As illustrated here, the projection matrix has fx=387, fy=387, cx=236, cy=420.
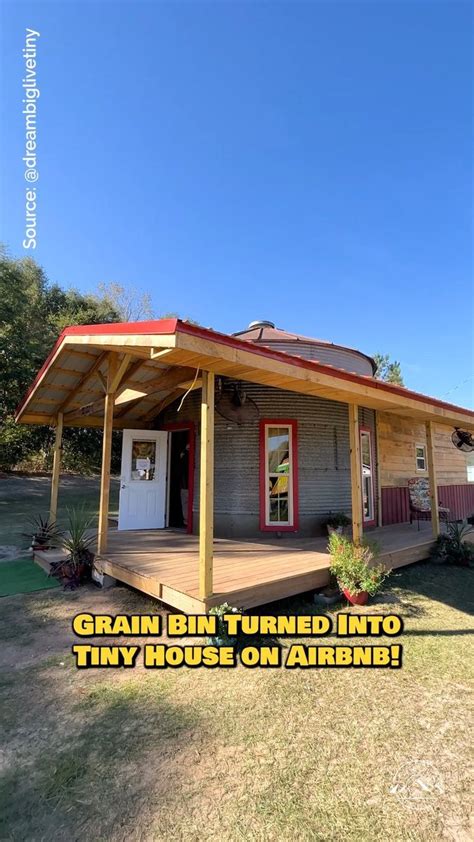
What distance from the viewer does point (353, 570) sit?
5000 millimetres

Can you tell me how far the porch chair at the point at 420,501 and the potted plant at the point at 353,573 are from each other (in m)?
4.92

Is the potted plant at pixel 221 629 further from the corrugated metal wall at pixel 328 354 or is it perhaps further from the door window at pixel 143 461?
the corrugated metal wall at pixel 328 354

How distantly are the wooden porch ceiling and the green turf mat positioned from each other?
3.07m

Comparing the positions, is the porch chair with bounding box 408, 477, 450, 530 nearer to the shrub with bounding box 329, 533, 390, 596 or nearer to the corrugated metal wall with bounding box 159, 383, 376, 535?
the corrugated metal wall with bounding box 159, 383, 376, 535

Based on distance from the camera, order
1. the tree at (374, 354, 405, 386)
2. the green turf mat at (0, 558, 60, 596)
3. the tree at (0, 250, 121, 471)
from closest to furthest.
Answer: the green turf mat at (0, 558, 60, 596)
the tree at (0, 250, 121, 471)
the tree at (374, 354, 405, 386)

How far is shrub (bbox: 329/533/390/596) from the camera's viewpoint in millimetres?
4951

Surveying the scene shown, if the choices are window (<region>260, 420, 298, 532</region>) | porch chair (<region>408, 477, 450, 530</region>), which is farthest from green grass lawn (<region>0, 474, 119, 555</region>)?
porch chair (<region>408, 477, 450, 530</region>)

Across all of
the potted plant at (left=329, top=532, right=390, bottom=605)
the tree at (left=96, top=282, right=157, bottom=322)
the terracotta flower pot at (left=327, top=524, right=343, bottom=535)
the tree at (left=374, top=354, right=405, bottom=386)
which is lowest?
the potted plant at (left=329, top=532, right=390, bottom=605)

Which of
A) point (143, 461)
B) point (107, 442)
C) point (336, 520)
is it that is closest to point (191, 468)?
point (143, 461)

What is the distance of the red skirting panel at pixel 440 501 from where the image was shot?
9.73 m

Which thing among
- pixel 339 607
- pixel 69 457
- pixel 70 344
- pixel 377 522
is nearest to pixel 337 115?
pixel 70 344

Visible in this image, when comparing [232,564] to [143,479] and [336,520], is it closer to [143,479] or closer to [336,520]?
[336,520]

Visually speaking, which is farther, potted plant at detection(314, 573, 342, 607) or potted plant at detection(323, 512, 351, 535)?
potted plant at detection(323, 512, 351, 535)

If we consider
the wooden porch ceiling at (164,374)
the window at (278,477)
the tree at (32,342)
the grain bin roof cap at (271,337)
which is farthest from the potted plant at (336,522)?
the tree at (32,342)
